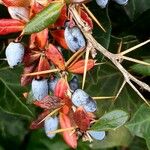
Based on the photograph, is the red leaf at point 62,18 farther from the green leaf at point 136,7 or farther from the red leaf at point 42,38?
the green leaf at point 136,7

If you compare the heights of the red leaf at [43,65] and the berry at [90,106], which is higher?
the red leaf at [43,65]

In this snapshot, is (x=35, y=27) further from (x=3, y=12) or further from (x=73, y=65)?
(x=3, y=12)

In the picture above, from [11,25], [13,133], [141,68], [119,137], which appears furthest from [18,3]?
[13,133]

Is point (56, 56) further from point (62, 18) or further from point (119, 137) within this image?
point (119, 137)

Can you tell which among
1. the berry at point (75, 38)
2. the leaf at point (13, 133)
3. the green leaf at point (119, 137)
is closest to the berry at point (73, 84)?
the berry at point (75, 38)

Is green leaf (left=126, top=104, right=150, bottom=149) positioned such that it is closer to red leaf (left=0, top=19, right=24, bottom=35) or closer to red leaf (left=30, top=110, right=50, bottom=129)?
red leaf (left=30, top=110, right=50, bottom=129)

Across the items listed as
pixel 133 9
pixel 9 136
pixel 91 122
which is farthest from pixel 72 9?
pixel 9 136
